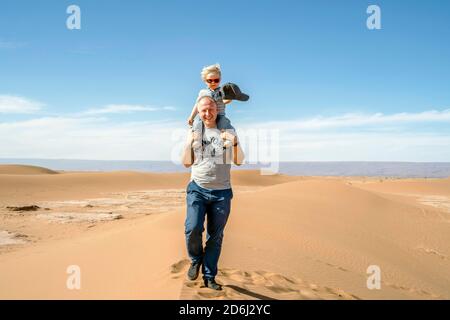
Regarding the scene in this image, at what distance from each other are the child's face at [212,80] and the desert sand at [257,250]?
202 centimetres

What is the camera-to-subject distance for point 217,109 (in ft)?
13.1

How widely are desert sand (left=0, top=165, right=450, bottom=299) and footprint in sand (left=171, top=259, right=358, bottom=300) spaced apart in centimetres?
2

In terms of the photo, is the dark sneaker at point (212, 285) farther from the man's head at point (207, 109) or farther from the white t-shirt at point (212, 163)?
the man's head at point (207, 109)

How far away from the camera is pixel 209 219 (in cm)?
396

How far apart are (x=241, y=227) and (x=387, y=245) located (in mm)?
3834

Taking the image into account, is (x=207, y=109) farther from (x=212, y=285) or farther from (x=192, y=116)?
(x=212, y=285)

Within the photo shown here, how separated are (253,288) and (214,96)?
2098 mm

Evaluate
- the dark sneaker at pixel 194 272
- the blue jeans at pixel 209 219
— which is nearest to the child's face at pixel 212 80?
the blue jeans at pixel 209 219

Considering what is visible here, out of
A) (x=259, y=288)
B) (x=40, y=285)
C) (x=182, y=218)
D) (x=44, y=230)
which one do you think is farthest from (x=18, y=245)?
(x=259, y=288)

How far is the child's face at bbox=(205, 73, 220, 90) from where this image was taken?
398cm

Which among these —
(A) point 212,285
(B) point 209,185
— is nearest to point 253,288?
(A) point 212,285

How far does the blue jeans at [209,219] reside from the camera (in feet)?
12.6

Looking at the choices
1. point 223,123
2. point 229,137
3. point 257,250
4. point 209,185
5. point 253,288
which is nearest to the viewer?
point 229,137

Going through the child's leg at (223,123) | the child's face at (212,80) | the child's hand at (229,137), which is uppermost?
the child's face at (212,80)
